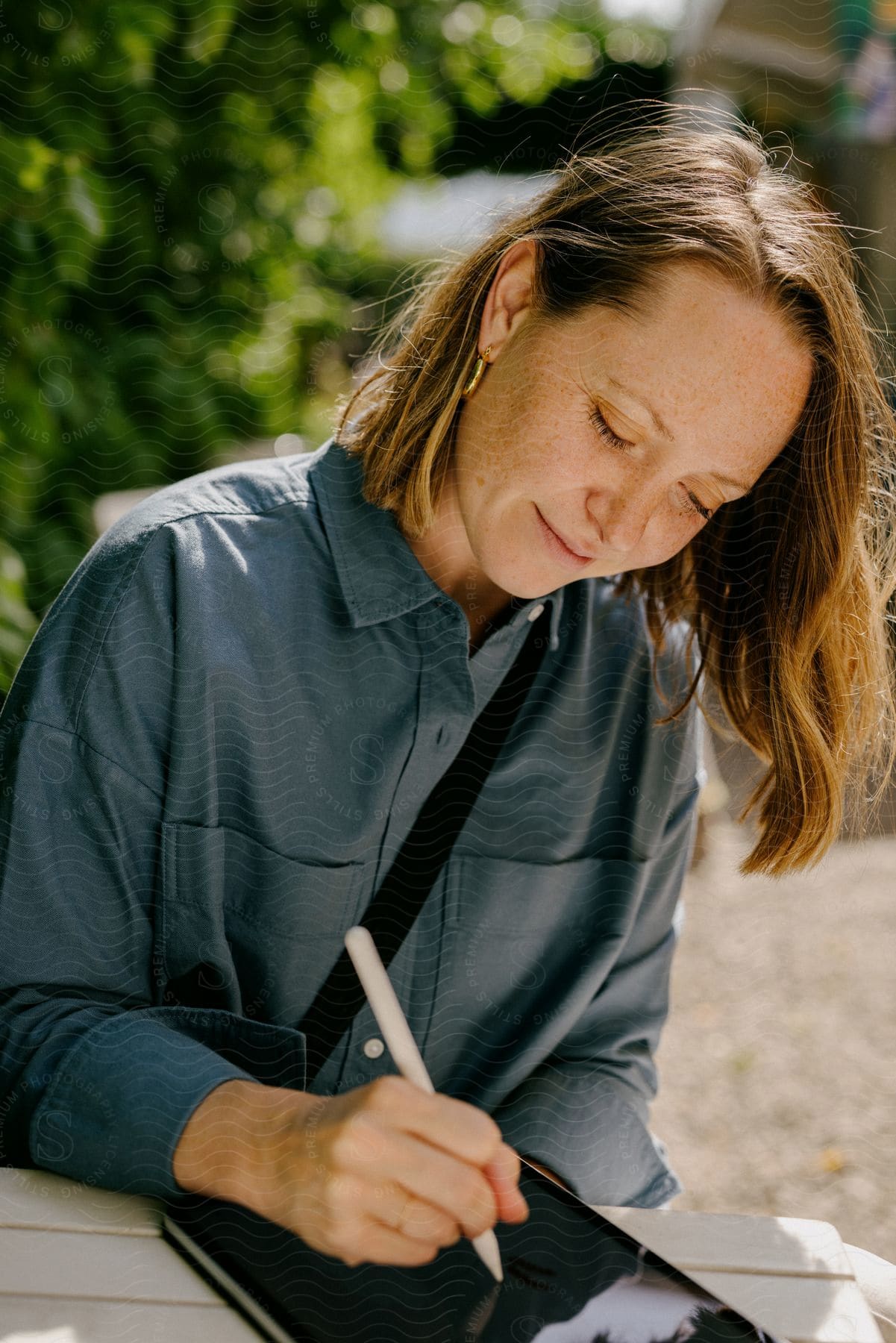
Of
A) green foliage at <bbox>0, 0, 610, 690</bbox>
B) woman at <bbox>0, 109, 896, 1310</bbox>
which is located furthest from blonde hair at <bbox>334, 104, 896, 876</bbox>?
green foliage at <bbox>0, 0, 610, 690</bbox>

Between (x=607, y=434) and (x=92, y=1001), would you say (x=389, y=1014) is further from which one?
(x=607, y=434)

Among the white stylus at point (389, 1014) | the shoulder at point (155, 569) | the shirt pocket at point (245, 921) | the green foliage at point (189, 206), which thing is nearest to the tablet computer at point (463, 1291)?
the white stylus at point (389, 1014)

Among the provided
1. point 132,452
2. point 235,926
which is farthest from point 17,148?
point 235,926

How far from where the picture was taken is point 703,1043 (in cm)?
206

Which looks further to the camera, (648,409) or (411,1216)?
(648,409)

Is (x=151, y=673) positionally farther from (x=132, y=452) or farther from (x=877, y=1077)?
(x=877, y=1077)

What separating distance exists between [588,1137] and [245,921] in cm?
29

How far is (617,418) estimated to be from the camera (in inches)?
27.7

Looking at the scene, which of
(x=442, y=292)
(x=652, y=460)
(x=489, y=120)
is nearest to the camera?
(x=652, y=460)

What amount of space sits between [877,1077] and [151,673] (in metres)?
1.66

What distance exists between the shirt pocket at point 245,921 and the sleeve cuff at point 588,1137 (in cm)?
→ 18

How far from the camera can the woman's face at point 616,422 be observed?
2.30 ft

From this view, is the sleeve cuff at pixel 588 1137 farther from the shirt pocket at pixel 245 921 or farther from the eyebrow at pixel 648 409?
the eyebrow at pixel 648 409

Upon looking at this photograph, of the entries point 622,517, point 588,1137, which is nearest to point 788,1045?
point 588,1137
